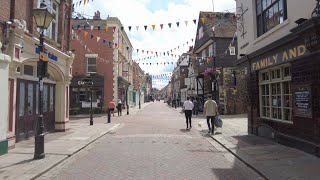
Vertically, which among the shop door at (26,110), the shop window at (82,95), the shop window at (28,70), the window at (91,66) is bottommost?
the shop door at (26,110)

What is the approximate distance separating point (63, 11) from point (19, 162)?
9.96 m

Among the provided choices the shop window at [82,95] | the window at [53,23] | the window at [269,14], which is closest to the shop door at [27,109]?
the window at [53,23]

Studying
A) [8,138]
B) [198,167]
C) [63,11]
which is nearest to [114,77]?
[63,11]

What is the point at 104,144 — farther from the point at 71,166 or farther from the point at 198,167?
the point at 198,167

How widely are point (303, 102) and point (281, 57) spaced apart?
183cm

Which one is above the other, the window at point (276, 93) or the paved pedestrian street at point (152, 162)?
the window at point (276, 93)

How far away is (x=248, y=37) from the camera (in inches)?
582

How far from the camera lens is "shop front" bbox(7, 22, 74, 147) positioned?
36.4ft

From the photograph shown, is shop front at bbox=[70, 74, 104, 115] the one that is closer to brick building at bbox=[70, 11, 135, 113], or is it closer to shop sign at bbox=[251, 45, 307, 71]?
brick building at bbox=[70, 11, 135, 113]

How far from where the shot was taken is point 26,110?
530 inches

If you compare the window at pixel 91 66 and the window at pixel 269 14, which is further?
the window at pixel 91 66

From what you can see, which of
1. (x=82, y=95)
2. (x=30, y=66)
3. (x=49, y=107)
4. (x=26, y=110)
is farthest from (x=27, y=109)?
(x=82, y=95)

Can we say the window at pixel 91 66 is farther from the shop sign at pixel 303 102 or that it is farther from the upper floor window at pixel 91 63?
the shop sign at pixel 303 102

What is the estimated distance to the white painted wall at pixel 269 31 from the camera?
970 cm
